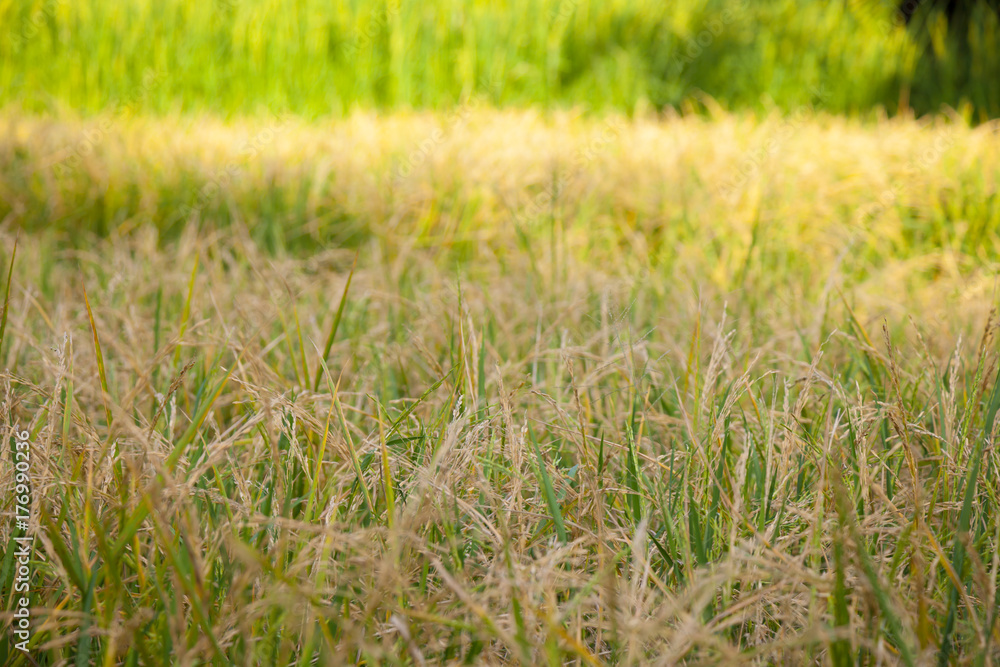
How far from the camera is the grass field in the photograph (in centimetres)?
59

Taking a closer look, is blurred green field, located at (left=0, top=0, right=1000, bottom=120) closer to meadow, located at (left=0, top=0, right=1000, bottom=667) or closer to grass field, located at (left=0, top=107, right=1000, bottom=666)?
meadow, located at (left=0, top=0, right=1000, bottom=667)

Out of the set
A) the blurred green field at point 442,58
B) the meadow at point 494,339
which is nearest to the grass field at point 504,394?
the meadow at point 494,339

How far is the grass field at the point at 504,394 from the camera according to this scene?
590mm

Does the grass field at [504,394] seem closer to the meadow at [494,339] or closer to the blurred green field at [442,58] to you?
the meadow at [494,339]

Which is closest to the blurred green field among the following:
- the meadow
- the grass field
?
the meadow

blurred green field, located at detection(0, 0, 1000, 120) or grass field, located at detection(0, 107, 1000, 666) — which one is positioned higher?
blurred green field, located at detection(0, 0, 1000, 120)

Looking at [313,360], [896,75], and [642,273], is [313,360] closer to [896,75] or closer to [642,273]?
[642,273]

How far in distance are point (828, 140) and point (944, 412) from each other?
7.40 feet

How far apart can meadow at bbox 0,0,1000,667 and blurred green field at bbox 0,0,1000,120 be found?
2 cm

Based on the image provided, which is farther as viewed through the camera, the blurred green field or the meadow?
the blurred green field

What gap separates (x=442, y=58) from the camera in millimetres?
4766

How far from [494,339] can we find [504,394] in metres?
0.56

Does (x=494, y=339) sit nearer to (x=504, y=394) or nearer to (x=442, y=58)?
(x=504, y=394)

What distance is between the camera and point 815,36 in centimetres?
529
